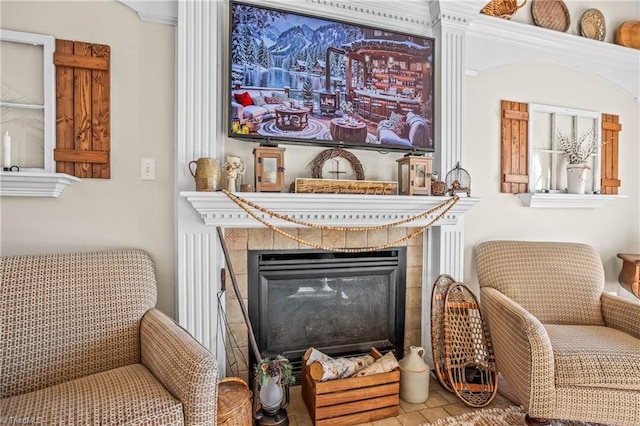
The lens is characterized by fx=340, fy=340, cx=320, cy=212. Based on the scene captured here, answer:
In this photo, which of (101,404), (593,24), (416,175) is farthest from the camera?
(593,24)

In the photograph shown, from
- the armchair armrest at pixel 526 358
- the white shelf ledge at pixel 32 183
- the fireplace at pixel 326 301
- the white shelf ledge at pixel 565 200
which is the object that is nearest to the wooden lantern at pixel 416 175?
the fireplace at pixel 326 301

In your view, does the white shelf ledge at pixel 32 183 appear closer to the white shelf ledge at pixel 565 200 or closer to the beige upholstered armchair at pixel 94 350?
the beige upholstered armchair at pixel 94 350

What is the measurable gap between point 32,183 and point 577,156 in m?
3.41

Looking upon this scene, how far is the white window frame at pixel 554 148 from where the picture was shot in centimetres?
251

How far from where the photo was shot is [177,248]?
177 cm

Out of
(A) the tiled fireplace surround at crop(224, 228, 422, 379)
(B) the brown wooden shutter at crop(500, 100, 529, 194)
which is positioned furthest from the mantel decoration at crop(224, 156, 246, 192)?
(B) the brown wooden shutter at crop(500, 100, 529, 194)

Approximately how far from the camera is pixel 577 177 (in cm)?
254

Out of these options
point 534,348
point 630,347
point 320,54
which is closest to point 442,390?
point 534,348

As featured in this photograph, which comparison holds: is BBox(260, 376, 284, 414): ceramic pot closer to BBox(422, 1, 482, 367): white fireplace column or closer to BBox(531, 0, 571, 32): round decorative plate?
BBox(422, 1, 482, 367): white fireplace column

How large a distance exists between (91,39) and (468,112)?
89.9 inches

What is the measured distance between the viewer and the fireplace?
1.96 metres

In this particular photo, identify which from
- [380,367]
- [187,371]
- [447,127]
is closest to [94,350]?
[187,371]

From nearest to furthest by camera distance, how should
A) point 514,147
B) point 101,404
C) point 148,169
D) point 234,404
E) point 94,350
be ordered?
point 101,404 < point 234,404 < point 94,350 < point 148,169 < point 514,147

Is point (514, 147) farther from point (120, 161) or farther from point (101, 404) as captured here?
point (101, 404)
